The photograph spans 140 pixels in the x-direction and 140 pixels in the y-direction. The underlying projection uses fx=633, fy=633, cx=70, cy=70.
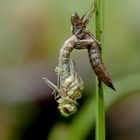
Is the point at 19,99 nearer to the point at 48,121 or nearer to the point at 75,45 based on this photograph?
the point at 48,121

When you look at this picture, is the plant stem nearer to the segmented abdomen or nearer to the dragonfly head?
the segmented abdomen

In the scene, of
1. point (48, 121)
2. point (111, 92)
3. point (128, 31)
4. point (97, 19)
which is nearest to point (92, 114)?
point (111, 92)

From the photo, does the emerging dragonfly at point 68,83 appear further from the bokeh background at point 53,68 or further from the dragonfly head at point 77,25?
the bokeh background at point 53,68

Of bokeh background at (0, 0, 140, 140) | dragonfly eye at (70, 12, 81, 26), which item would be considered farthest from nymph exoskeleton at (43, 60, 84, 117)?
bokeh background at (0, 0, 140, 140)

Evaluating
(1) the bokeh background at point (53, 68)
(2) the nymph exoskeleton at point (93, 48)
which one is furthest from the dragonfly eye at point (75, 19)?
(1) the bokeh background at point (53, 68)

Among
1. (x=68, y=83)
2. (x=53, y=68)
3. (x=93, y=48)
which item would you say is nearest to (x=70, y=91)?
(x=68, y=83)

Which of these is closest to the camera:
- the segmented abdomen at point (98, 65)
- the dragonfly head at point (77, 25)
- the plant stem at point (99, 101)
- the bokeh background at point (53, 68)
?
the plant stem at point (99, 101)

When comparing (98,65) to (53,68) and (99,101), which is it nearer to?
(99,101)

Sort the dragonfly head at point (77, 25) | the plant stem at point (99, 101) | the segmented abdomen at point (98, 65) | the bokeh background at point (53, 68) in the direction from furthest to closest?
the bokeh background at point (53, 68)
the dragonfly head at point (77, 25)
the segmented abdomen at point (98, 65)
the plant stem at point (99, 101)
